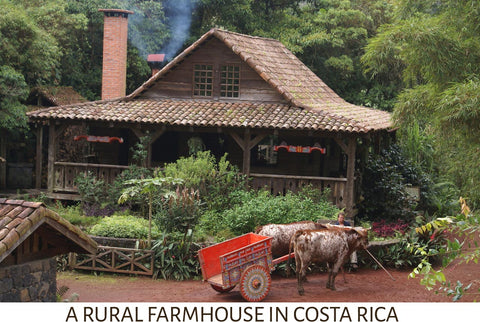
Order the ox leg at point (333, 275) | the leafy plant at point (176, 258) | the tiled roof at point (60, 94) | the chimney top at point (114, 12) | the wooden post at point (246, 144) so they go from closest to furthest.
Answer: the ox leg at point (333, 275) → the leafy plant at point (176, 258) → the wooden post at point (246, 144) → the chimney top at point (114, 12) → the tiled roof at point (60, 94)

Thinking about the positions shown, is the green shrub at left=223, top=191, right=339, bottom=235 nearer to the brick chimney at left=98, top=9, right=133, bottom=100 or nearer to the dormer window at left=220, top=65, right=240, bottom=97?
the dormer window at left=220, top=65, right=240, bottom=97

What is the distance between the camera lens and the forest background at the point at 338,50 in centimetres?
1656

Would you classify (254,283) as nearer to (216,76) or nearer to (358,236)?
(358,236)

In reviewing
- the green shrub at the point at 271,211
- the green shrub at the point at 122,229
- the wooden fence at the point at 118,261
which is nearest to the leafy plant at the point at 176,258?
the wooden fence at the point at 118,261

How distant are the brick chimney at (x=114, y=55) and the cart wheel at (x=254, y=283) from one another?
46.4 feet

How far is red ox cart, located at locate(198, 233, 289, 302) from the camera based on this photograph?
43.0 feet

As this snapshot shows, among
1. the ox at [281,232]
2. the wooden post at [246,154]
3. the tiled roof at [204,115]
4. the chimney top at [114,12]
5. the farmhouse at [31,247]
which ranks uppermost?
the chimney top at [114,12]

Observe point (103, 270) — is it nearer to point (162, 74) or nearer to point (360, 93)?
point (162, 74)

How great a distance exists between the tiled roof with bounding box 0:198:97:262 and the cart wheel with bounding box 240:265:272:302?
15.0 feet

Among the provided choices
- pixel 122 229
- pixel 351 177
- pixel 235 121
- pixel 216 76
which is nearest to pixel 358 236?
pixel 351 177

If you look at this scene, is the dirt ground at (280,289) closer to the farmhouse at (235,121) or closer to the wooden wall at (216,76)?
the farmhouse at (235,121)

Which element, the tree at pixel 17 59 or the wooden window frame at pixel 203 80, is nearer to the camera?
the wooden window frame at pixel 203 80

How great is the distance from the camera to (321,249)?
1412cm

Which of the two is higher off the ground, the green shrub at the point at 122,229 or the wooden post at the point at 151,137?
the wooden post at the point at 151,137
